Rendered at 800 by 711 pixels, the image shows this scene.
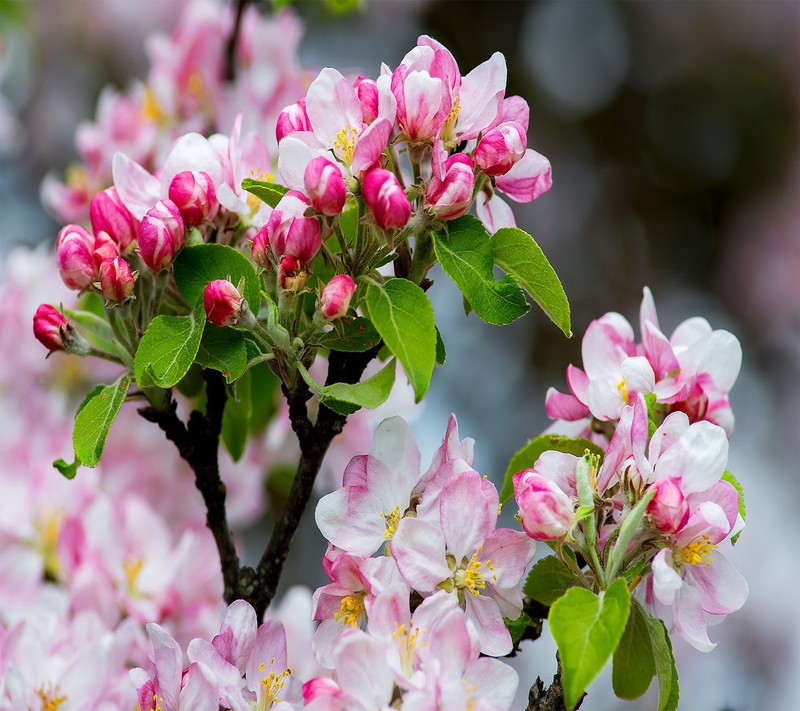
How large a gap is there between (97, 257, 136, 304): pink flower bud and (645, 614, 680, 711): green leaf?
1.73 feet

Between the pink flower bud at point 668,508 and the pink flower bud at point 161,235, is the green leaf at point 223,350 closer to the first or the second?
the pink flower bud at point 161,235

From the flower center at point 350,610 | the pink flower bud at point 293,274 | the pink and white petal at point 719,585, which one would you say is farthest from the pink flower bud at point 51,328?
the pink and white petal at point 719,585

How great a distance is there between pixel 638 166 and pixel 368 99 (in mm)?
3070

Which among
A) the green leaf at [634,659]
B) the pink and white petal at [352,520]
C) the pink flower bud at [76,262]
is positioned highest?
the pink flower bud at [76,262]

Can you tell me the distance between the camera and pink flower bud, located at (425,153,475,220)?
813 mm

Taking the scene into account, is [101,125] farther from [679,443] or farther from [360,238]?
[679,443]

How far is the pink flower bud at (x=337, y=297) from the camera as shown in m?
0.80

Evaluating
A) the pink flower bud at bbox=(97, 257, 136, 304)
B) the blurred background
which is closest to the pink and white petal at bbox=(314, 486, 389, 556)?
the pink flower bud at bbox=(97, 257, 136, 304)

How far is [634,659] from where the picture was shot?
0.85 metres

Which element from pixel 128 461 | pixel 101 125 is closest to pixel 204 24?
pixel 101 125

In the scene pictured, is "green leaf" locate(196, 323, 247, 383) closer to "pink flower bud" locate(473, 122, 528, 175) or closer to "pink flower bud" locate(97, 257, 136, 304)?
"pink flower bud" locate(97, 257, 136, 304)

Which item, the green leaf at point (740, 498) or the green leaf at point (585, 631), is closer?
the green leaf at point (585, 631)

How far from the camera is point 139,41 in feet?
12.3

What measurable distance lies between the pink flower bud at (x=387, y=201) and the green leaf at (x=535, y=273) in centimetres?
11
